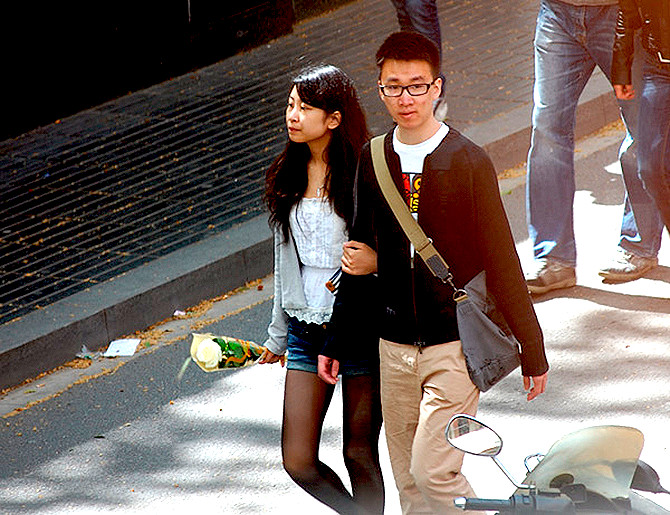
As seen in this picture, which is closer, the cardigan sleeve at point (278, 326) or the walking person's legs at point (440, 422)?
the walking person's legs at point (440, 422)

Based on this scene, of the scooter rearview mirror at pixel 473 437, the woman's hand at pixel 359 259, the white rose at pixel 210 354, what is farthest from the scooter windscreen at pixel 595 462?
the white rose at pixel 210 354

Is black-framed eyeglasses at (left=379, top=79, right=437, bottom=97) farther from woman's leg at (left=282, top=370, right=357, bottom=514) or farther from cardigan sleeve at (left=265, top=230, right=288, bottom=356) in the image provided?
woman's leg at (left=282, top=370, right=357, bottom=514)

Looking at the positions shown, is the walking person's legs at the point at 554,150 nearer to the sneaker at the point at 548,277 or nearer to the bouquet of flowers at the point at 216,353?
the sneaker at the point at 548,277

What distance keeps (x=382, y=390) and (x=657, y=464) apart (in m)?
1.49

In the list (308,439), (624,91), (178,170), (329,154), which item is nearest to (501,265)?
(329,154)

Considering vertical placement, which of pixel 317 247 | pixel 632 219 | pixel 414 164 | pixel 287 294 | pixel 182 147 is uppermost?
pixel 414 164

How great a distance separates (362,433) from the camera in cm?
428

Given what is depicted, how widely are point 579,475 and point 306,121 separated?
6.02 feet

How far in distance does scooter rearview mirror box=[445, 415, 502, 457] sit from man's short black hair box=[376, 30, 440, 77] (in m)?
1.32

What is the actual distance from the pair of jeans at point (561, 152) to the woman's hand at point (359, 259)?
2.81m

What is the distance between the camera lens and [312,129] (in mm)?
4258

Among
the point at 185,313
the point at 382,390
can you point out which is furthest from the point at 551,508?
the point at 185,313

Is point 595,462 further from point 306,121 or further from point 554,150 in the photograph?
point 554,150

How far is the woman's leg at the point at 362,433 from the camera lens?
4.27 meters
